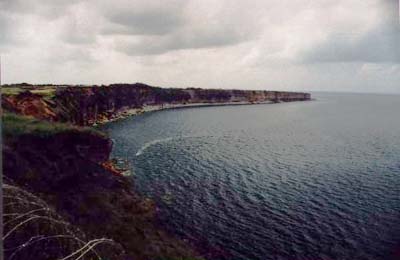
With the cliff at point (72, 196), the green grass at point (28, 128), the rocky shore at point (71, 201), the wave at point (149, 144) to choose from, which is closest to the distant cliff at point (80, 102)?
the green grass at point (28, 128)

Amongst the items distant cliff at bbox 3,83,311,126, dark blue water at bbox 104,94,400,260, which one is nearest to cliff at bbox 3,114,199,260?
dark blue water at bbox 104,94,400,260

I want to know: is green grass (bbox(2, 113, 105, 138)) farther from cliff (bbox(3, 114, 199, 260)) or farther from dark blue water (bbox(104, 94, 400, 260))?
dark blue water (bbox(104, 94, 400, 260))

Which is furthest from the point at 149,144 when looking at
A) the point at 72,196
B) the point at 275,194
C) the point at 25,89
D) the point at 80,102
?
the point at 72,196

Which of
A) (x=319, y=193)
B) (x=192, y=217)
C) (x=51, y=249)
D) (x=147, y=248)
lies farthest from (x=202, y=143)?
(x=51, y=249)

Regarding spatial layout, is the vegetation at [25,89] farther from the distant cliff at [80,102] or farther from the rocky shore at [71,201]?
the rocky shore at [71,201]

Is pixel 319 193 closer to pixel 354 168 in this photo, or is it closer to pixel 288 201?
pixel 288 201

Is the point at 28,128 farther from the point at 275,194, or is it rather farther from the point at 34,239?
the point at 275,194
